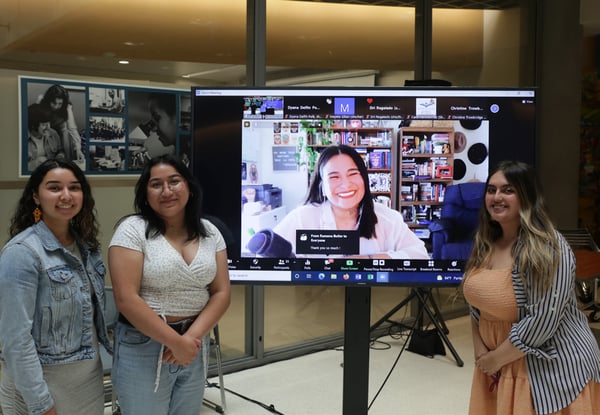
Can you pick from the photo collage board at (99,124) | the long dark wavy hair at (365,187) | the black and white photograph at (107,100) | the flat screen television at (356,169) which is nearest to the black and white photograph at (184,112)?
the photo collage board at (99,124)

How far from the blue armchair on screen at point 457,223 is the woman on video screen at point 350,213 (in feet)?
0.26

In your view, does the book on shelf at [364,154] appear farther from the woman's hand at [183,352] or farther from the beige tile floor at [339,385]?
the beige tile floor at [339,385]

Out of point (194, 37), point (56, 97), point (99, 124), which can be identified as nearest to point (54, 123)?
point (56, 97)

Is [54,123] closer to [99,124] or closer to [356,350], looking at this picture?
[99,124]

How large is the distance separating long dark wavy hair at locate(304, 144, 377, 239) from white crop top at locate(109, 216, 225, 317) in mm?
560

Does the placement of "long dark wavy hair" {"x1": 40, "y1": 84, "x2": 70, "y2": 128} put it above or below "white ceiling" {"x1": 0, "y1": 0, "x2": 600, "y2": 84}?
below

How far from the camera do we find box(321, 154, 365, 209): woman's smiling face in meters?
2.54

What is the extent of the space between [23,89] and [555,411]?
309 cm

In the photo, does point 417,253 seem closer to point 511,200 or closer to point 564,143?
point 511,200

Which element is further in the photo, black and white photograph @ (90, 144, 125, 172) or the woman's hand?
black and white photograph @ (90, 144, 125, 172)

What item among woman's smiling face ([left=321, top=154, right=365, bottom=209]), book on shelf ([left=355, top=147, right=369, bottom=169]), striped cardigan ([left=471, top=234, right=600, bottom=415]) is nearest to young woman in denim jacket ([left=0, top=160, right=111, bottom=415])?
woman's smiling face ([left=321, top=154, right=365, bottom=209])

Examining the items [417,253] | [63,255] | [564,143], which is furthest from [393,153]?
[564,143]

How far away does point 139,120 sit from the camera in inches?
157

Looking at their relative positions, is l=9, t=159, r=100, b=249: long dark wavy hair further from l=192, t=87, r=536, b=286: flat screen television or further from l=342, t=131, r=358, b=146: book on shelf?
l=342, t=131, r=358, b=146: book on shelf
